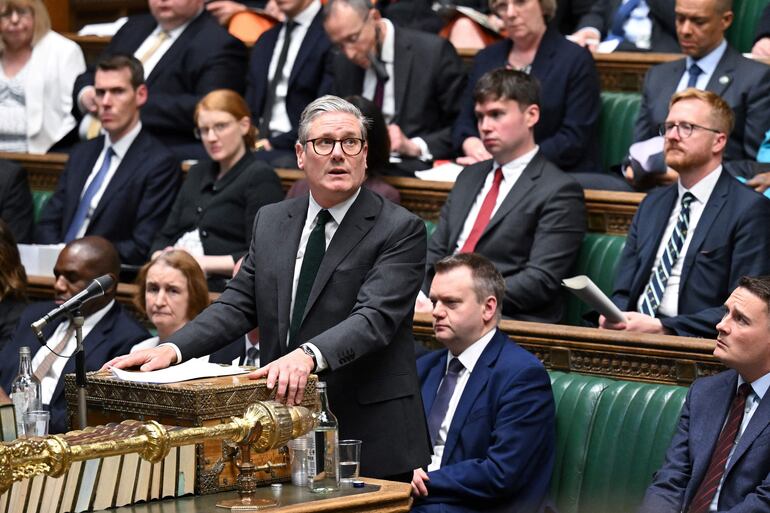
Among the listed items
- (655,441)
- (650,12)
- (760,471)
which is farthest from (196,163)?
(760,471)

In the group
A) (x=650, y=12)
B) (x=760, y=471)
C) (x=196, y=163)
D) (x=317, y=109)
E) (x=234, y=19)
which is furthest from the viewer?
(x=234, y=19)

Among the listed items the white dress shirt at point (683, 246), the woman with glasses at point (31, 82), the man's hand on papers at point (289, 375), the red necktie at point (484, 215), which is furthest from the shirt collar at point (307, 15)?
the man's hand on papers at point (289, 375)

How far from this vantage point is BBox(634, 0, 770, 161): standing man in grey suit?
16.1ft

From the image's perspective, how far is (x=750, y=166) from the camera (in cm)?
473

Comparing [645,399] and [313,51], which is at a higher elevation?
[313,51]

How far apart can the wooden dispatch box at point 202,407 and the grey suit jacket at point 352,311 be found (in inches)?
8.7

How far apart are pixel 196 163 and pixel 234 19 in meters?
1.41

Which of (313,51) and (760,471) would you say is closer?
(760,471)

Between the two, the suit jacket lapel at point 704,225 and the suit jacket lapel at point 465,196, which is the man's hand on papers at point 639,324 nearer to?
the suit jacket lapel at point 704,225

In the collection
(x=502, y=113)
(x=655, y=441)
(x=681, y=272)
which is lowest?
(x=655, y=441)

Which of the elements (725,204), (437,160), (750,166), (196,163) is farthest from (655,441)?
(196,163)

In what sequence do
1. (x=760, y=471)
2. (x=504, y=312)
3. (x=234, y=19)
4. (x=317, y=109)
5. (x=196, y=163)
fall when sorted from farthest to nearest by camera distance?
(x=234, y=19) < (x=196, y=163) < (x=504, y=312) < (x=760, y=471) < (x=317, y=109)

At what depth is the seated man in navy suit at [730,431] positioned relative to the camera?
334 centimetres

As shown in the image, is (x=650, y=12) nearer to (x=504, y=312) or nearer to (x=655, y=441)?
(x=504, y=312)
